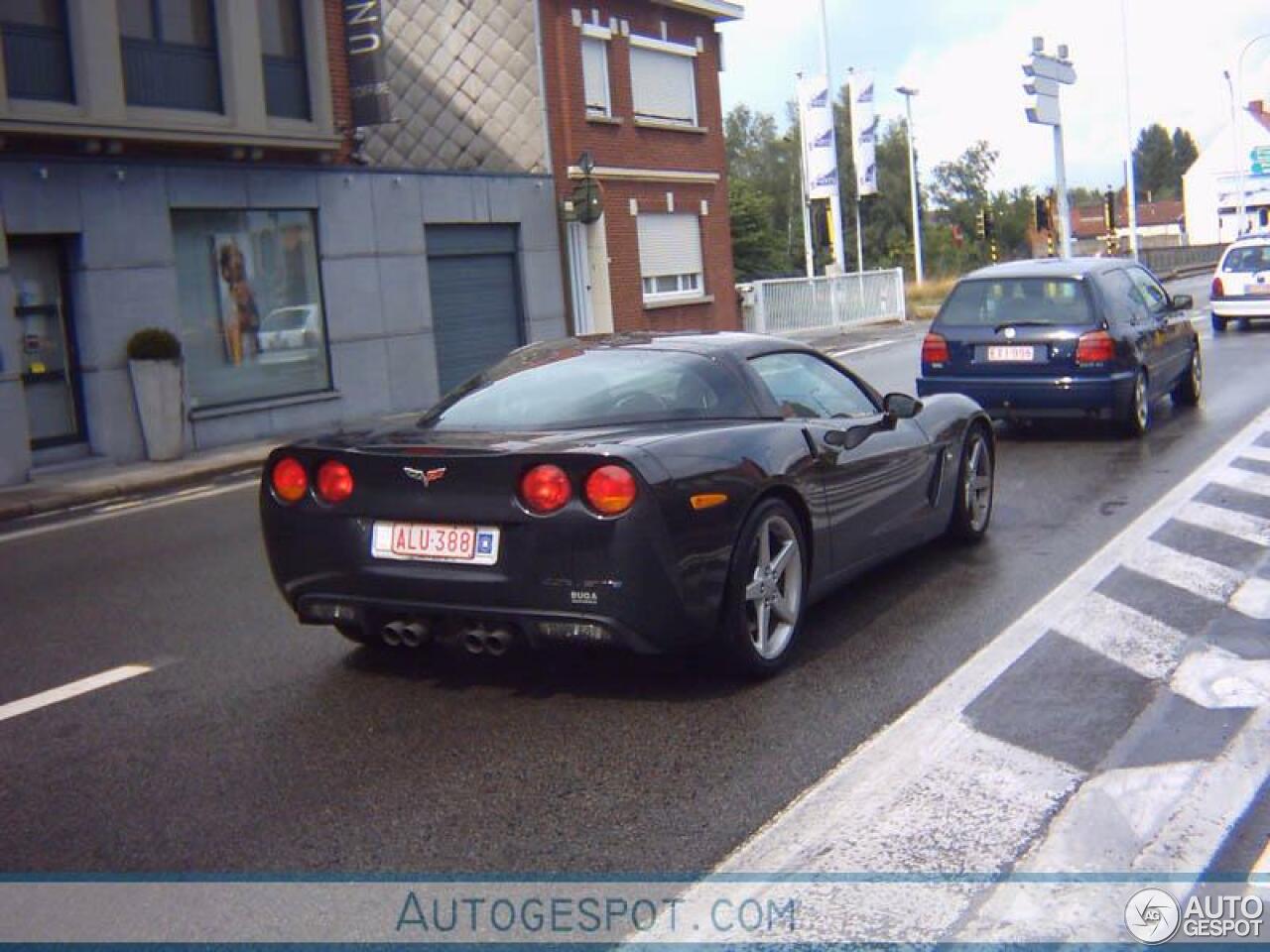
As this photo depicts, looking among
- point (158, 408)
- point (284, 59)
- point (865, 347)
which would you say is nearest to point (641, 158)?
point (865, 347)

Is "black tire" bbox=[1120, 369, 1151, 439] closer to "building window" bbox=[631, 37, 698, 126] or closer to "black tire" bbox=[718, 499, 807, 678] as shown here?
"black tire" bbox=[718, 499, 807, 678]

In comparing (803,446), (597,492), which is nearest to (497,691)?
(597,492)

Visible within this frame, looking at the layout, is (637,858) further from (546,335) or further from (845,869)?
(546,335)

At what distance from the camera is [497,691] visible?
5984 mm

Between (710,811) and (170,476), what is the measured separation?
11.4 meters

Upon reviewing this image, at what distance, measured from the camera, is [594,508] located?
5.41 meters

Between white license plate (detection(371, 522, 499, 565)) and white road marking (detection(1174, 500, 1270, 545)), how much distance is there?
494 cm

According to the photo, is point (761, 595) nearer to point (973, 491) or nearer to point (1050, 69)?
point (973, 491)

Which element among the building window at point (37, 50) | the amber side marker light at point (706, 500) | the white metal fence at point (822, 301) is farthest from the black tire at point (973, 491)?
the white metal fence at point (822, 301)

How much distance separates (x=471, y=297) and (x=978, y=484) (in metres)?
15.2

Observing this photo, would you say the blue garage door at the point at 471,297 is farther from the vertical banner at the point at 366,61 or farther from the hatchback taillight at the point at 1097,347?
the hatchback taillight at the point at 1097,347

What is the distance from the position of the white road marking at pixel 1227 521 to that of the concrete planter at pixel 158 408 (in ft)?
35.4

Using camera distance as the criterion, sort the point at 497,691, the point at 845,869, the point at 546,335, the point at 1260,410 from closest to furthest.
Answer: the point at 845,869, the point at 497,691, the point at 1260,410, the point at 546,335

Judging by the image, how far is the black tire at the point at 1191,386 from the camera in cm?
1520
